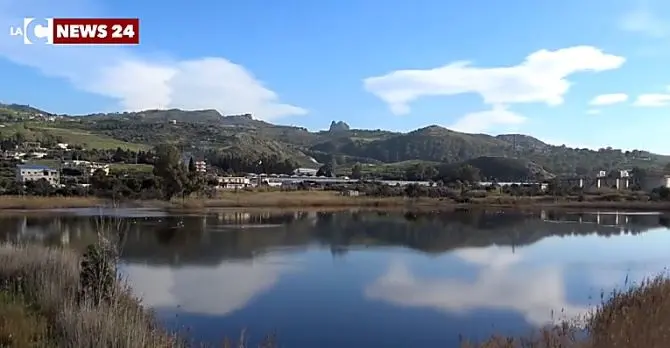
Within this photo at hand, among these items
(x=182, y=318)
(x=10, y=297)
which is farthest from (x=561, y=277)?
(x=10, y=297)

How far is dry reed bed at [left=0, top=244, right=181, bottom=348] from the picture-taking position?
18.0 feet

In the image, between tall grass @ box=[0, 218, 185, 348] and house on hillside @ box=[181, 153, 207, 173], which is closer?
tall grass @ box=[0, 218, 185, 348]

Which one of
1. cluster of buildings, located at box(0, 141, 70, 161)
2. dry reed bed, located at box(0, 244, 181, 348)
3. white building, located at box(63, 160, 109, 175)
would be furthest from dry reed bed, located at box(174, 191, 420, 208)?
dry reed bed, located at box(0, 244, 181, 348)

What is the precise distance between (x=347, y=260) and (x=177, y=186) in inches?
1218

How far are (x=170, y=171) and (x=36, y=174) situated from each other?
15541 millimetres

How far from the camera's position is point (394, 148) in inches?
5305

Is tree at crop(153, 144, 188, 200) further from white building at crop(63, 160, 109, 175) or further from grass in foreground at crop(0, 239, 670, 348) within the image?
grass in foreground at crop(0, 239, 670, 348)

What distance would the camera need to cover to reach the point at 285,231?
30.0 metres

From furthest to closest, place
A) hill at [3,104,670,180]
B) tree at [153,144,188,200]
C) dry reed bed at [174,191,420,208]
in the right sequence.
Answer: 1. hill at [3,104,670,180]
2. dry reed bed at [174,191,420,208]
3. tree at [153,144,188,200]

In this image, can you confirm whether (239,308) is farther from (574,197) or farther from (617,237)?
(574,197)

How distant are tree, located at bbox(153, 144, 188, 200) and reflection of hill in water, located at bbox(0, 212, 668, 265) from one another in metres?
8.76

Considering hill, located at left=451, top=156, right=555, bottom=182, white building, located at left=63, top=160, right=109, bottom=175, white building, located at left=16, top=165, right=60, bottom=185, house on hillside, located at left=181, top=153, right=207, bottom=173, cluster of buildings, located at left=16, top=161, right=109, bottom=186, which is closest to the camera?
house on hillside, located at left=181, top=153, right=207, bottom=173

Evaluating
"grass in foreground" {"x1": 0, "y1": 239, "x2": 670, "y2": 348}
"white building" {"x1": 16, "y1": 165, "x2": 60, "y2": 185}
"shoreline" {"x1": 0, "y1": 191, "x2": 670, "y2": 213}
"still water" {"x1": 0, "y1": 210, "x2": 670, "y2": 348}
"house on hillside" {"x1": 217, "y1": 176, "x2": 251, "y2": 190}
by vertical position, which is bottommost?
"still water" {"x1": 0, "y1": 210, "x2": 670, "y2": 348}

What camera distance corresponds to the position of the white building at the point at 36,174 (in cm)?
5387
